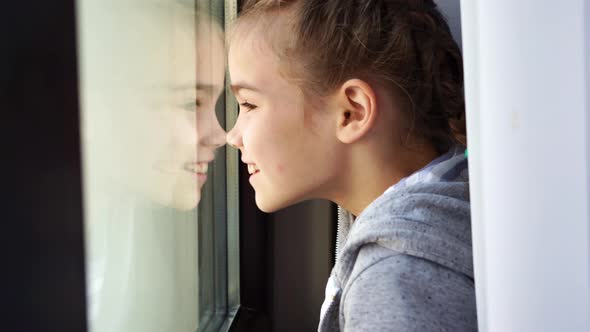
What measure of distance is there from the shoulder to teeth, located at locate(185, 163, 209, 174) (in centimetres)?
48

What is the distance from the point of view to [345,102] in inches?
33.4

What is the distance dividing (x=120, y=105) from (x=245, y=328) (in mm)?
680

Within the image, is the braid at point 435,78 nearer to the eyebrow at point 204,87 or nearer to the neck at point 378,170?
the neck at point 378,170

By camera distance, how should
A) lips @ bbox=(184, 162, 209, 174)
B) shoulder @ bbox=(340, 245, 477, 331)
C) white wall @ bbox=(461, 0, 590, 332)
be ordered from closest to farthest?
white wall @ bbox=(461, 0, 590, 332) < shoulder @ bbox=(340, 245, 477, 331) < lips @ bbox=(184, 162, 209, 174)

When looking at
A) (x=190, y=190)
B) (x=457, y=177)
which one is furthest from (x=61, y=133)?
(x=190, y=190)

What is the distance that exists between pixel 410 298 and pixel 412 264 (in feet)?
0.13

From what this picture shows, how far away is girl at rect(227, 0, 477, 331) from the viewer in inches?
32.7

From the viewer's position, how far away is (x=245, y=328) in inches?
51.3

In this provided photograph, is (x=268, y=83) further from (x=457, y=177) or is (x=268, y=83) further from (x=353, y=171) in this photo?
(x=457, y=177)

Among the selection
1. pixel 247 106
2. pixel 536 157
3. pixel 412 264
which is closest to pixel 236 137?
pixel 247 106

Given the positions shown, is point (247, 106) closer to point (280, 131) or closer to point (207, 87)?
point (280, 131)

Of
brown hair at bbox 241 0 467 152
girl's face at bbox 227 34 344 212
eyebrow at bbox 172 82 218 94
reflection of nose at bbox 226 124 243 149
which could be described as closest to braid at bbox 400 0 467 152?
brown hair at bbox 241 0 467 152

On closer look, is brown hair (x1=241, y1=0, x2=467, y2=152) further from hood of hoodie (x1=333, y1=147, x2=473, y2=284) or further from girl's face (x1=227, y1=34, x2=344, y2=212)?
hood of hoodie (x1=333, y1=147, x2=473, y2=284)

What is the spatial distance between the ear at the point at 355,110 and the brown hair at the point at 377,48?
16mm
